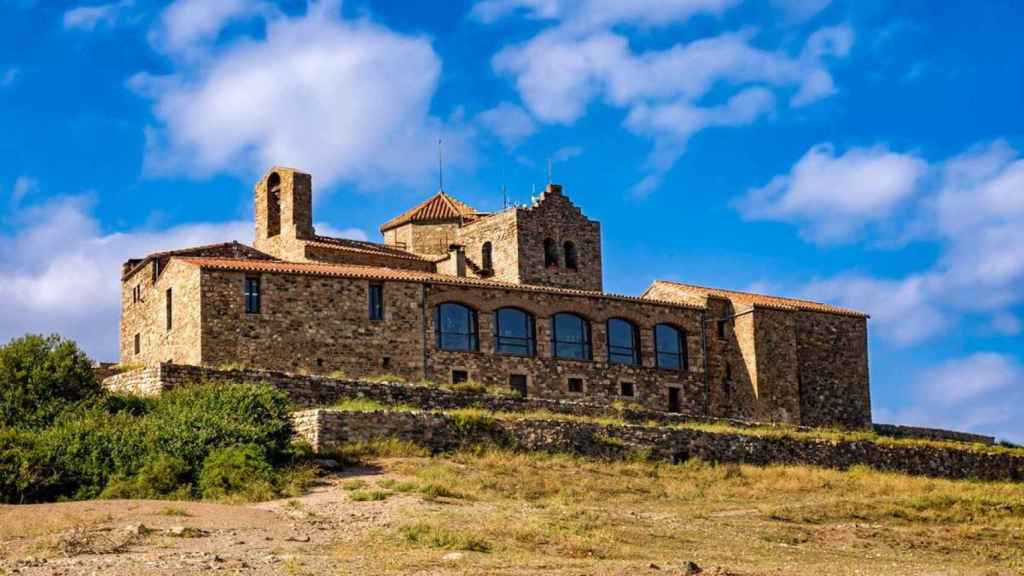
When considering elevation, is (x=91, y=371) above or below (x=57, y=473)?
above

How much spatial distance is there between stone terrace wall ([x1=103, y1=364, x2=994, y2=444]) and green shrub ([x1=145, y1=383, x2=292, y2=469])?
2534 mm

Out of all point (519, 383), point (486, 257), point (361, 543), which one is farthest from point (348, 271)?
point (361, 543)

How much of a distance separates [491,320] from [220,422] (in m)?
18.2

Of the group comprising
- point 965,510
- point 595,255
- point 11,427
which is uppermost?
point 595,255

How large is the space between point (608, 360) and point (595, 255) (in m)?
9.23

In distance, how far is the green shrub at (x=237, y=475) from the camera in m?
32.8

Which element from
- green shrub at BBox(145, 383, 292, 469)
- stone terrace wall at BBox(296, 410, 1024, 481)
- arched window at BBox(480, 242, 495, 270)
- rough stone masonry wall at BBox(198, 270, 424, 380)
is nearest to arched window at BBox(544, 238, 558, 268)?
arched window at BBox(480, 242, 495, 270)

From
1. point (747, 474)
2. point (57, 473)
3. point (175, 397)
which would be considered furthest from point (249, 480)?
point (747, 474)

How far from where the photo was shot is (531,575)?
23.9m

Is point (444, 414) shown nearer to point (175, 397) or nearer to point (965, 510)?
point (175, 397)

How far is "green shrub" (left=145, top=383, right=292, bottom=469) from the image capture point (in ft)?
115

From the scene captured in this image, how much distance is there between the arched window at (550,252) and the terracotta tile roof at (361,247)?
5084 millimetres

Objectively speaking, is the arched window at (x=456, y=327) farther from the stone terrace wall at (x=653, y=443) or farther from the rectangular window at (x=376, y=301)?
the stone terrace wall at (x=653, y=443)

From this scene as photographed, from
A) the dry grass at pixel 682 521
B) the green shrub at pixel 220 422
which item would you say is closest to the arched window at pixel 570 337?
the dry grass at pixel 682 521
